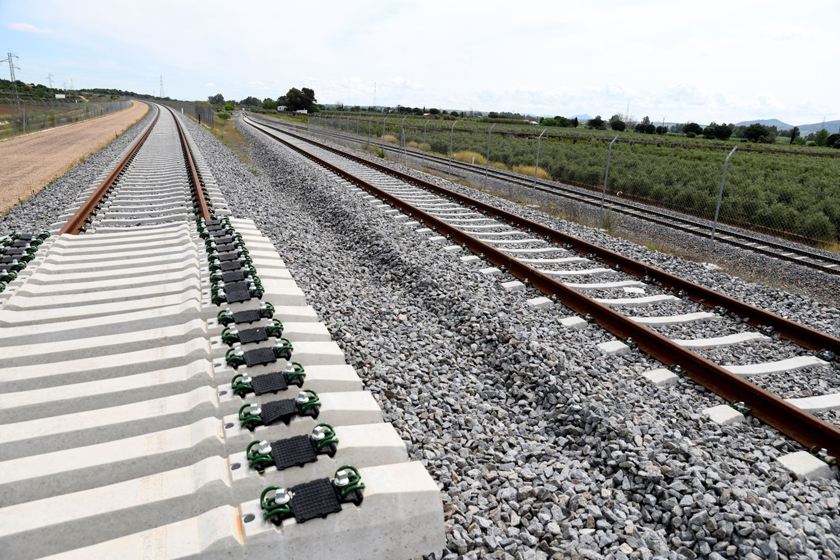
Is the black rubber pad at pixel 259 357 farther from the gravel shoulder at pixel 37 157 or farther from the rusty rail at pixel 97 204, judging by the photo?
the gravel shoulder at pixel 37 157

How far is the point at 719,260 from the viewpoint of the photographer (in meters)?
10.1

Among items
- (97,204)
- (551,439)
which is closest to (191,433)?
(551,439)

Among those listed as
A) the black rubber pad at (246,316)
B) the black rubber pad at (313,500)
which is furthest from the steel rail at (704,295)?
the black rubber pad at (246,316)

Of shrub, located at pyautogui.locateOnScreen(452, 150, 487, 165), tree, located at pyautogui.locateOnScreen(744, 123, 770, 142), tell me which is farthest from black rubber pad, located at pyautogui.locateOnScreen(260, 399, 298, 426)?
tree, located at pyautogui.locateOnScreen(744, 123, 770, 142)

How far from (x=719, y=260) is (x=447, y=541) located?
943 centimetres

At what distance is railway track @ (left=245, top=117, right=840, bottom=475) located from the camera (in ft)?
13.4

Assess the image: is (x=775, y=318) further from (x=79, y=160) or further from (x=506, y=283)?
(x=79, y=160)

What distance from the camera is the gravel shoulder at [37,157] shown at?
44.3ft

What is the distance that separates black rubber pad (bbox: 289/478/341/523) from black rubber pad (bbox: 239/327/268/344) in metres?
1.45

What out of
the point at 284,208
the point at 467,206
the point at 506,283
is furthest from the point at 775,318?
the point at 284,208

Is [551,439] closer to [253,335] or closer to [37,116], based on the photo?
[253,335]

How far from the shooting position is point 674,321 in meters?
6.04

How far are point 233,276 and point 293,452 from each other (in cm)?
250

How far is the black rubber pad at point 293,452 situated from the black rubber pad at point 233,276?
7.53 ft
